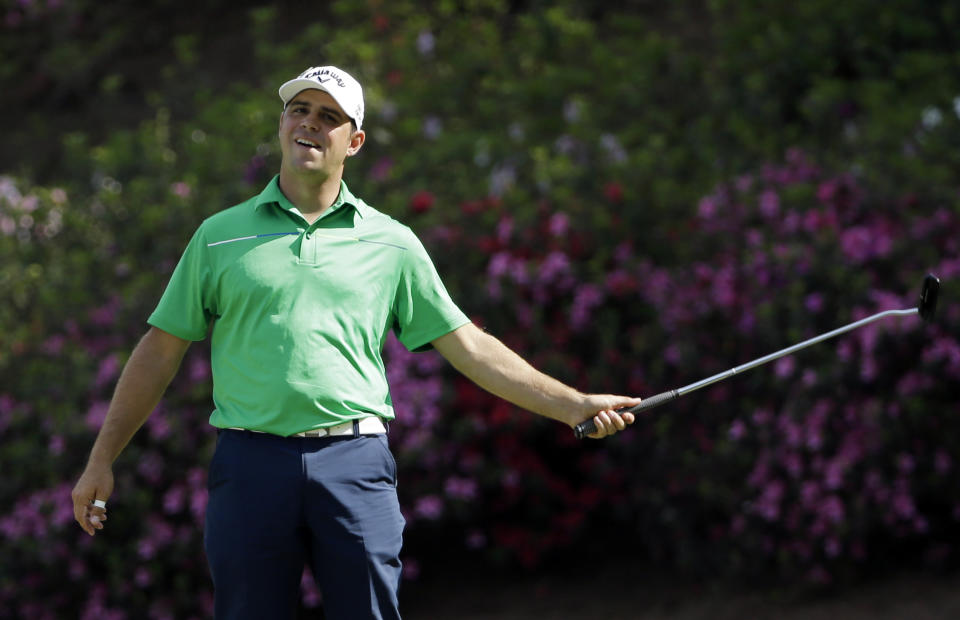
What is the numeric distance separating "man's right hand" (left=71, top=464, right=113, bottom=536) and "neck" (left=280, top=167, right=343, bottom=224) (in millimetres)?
809

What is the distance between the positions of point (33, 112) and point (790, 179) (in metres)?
6.33

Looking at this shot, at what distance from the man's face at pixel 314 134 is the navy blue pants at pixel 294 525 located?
677 mm

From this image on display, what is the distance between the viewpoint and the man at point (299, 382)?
9.75 ft

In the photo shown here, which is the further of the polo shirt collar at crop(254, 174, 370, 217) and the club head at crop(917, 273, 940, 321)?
the club head at crop(917, 273, 940, 321)

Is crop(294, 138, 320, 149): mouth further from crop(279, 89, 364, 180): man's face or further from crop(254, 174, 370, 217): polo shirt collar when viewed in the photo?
crop(254, 174, 370, 217): polo shirt collar

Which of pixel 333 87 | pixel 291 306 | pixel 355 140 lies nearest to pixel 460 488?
pixel 355 140

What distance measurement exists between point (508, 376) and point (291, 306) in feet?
2.00

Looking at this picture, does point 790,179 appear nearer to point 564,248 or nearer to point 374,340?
point 564,248

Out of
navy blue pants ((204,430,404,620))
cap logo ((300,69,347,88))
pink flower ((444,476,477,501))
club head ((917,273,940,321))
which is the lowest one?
pink flower ((444,476,477,501))

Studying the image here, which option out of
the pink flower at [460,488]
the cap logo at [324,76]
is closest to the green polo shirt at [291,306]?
the cap logo at [324,76]

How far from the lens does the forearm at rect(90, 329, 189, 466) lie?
3139mm

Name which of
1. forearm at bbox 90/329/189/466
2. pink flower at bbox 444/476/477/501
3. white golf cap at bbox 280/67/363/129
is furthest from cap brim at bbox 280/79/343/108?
pink flower at bbox 444/476/477/501

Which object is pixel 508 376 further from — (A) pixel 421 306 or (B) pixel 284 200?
(B) pixel 284 200

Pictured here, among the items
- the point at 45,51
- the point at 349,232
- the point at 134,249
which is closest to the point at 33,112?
the point at 45,51
